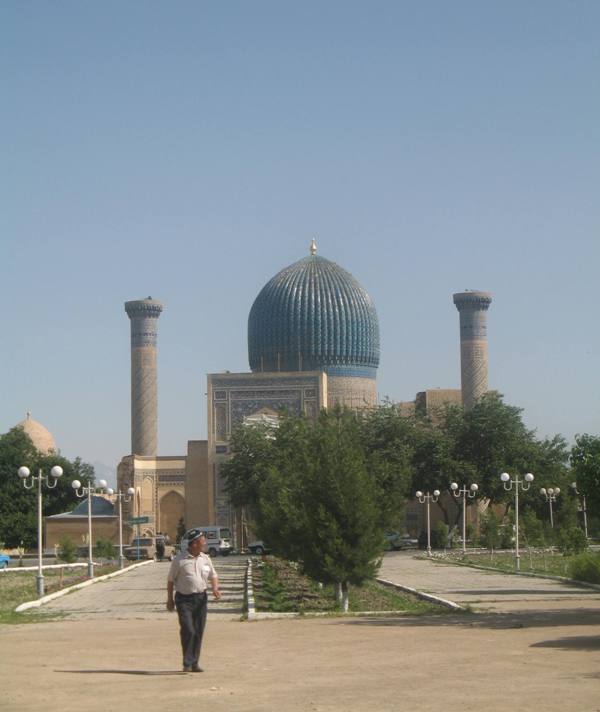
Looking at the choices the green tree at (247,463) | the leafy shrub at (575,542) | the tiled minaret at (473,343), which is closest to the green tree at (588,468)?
the leafy shrub at (575,542)

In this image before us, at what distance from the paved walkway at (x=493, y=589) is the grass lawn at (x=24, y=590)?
6194 mm

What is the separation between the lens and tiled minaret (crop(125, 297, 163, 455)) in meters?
84.4

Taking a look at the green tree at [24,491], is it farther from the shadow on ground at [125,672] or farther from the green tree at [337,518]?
the shadow on ground at [125,672]

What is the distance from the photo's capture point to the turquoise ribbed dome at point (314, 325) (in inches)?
3002

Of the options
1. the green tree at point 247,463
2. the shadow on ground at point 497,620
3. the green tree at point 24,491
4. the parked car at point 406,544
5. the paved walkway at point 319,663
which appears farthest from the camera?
the green tree at point 24,491

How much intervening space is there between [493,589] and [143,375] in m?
63.7

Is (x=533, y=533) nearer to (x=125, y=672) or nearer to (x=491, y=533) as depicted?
(x=491, y=533)

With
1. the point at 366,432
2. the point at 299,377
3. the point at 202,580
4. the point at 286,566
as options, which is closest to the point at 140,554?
the point at 366,432

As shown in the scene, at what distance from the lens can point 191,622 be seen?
36.2 ft

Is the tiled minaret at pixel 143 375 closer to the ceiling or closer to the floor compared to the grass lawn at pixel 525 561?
closer to the ceiling

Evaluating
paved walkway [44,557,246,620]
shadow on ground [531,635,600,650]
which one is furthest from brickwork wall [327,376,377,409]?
shadow on ground [531,635,600,650]

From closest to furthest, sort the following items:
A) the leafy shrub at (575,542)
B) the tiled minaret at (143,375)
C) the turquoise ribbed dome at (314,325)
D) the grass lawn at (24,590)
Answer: the grass lawn at (24,590)
the leafy shrub at (575,542)
the turquoise ribbed dome at (314,325)
the tiled minaret at (143,375)

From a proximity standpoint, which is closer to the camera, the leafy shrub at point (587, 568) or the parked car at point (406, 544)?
the leafy shrub at point (587, 568)

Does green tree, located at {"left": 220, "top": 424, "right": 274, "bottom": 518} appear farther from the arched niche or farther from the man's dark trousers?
the man's dark trousers
